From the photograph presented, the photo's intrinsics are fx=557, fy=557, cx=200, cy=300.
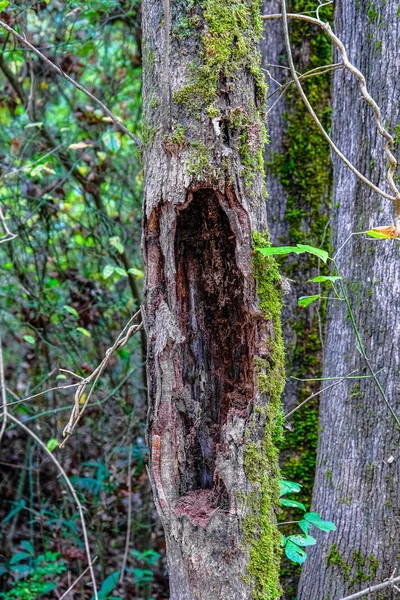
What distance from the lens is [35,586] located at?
407 centimetres

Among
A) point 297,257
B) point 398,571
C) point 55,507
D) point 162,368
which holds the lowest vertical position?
point 55,507

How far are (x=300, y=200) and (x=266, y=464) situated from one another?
8.45ft

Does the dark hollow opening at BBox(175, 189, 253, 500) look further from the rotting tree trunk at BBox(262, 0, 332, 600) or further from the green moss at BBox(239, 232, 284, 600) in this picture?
the rotting tree trunk at BBox(262, 0, 332, 600)

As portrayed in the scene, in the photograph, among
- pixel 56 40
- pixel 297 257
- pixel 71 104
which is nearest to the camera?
pixel 297 257

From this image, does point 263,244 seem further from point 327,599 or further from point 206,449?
point 327,599

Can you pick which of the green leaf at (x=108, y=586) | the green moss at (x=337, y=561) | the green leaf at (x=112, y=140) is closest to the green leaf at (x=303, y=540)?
the green moss at (x=337, y=561)

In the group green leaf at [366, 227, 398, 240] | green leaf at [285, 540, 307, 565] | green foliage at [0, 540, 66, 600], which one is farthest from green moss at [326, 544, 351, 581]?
green foliage at [0, 540, 66, 600]

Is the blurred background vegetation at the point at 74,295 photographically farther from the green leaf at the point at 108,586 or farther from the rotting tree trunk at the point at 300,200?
the rotting tree trunk at the point at 300,200

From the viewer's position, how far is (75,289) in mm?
4785

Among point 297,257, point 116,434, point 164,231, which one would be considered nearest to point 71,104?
point 297,257

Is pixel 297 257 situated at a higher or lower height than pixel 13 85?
lower

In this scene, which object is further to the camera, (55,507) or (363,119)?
(55,507)

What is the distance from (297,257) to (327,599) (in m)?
2.00

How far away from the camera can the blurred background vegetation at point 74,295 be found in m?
4.46
